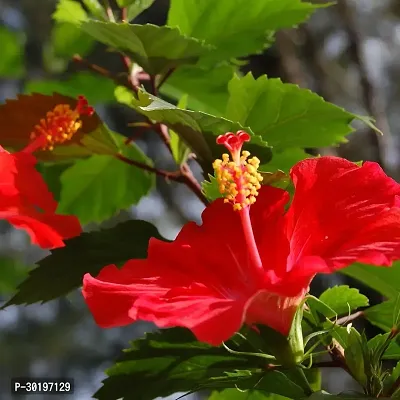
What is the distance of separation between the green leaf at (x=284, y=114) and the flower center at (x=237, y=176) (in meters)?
0.09

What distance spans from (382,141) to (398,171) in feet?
1.79

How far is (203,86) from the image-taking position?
62 centimetres

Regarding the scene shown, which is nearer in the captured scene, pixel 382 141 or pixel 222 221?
pixel 222 221

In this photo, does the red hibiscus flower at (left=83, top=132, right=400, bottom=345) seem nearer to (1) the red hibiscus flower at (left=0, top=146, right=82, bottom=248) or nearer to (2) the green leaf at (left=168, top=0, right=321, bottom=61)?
(1) the red hibiscus flower at (left=0, top=146, right=82, bottom=248)

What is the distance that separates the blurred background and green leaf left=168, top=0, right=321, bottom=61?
616mm

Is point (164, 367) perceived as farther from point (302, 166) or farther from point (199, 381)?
point (302, 166)

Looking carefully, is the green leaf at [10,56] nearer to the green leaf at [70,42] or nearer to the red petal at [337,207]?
the green leaf at [70,42]

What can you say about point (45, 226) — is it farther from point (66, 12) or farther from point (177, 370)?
point (66, 12)

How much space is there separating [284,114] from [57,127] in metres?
0.18

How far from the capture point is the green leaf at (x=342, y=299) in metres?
0.44

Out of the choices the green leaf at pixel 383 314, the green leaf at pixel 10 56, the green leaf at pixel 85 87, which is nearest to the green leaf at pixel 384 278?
the green leaf at pixel 383 314

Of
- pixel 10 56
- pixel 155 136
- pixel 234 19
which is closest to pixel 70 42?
pixel 10 56

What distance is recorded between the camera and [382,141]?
1.25m

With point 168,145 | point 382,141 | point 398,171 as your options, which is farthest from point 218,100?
point 398,171
